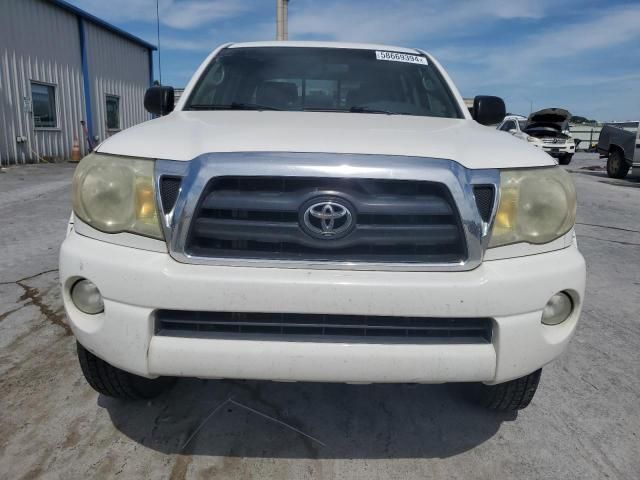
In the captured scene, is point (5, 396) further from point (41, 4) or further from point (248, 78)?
point (41, 4)

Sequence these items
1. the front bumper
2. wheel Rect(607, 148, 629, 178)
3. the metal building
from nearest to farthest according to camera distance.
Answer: the front bumper
the metal building
wheel Rect(607, 148, 629, 178)

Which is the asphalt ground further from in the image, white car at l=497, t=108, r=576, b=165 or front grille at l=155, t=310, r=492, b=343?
white car at l=497, t=108, r=576, b=165

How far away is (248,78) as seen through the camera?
3.22 meters

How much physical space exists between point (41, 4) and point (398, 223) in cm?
1548

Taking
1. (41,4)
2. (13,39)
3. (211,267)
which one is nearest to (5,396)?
(211,267)

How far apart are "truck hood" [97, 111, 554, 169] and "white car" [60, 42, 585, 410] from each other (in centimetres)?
1

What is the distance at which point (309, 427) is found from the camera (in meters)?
2.29

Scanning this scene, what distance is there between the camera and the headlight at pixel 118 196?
6.07 feet

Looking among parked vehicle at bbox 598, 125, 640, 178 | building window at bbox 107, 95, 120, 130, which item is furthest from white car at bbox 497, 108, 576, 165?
building window at bbox 107, 95, 120, 130

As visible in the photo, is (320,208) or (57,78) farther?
(57,78)

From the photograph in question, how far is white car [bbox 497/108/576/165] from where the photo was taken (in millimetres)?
20375

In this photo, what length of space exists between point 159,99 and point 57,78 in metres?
13.5

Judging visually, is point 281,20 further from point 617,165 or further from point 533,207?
point 533,207

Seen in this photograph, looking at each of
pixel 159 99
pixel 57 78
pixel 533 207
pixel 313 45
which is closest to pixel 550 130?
pixel 57 78
